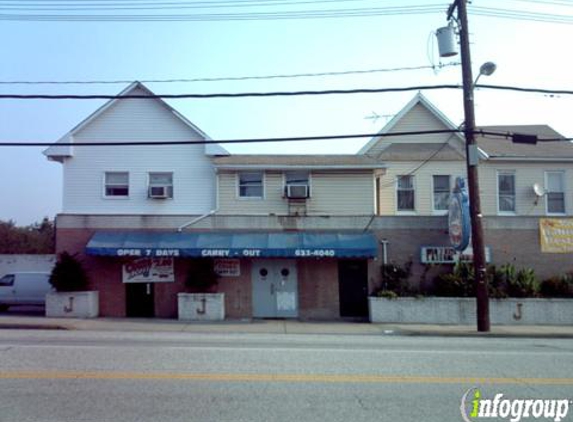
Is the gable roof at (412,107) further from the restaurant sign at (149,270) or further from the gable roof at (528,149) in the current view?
the restaurant sign at (149,270)

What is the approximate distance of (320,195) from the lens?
24.0 meters

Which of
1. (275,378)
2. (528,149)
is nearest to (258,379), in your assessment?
(275,378)

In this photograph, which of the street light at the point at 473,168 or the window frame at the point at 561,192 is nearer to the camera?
the street light at the point at 473,168

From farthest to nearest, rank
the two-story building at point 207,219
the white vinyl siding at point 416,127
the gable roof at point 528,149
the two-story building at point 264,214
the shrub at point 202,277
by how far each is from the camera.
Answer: the white vinyl siding at point 416,127
the gable roof at point 528,149
the two-story building at point 264,214
the two-story building at point 207,219
the shrub at point 202,277

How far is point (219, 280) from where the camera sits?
22.0m

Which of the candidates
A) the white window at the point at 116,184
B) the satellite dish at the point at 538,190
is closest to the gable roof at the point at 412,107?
the satellite dish at the point at 538,190

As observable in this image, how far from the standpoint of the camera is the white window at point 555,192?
26.8 meters

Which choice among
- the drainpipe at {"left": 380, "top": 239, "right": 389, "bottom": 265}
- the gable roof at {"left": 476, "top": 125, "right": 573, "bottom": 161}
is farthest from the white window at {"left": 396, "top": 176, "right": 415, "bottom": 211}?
the drainpipe at {"left": 380, "top": 239, "right": 389, "bottom": 265}

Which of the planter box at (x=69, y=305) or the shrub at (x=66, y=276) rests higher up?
the shrub at (x=66, y=276)

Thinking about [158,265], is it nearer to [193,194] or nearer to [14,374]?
[193,194]

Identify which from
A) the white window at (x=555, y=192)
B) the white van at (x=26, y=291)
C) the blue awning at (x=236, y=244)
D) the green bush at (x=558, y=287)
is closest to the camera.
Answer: the blue awning at (x=236, y=244)

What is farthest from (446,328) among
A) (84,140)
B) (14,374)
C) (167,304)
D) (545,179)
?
(84,140)

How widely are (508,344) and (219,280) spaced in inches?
426

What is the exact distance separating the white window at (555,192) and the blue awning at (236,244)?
9806 mm
